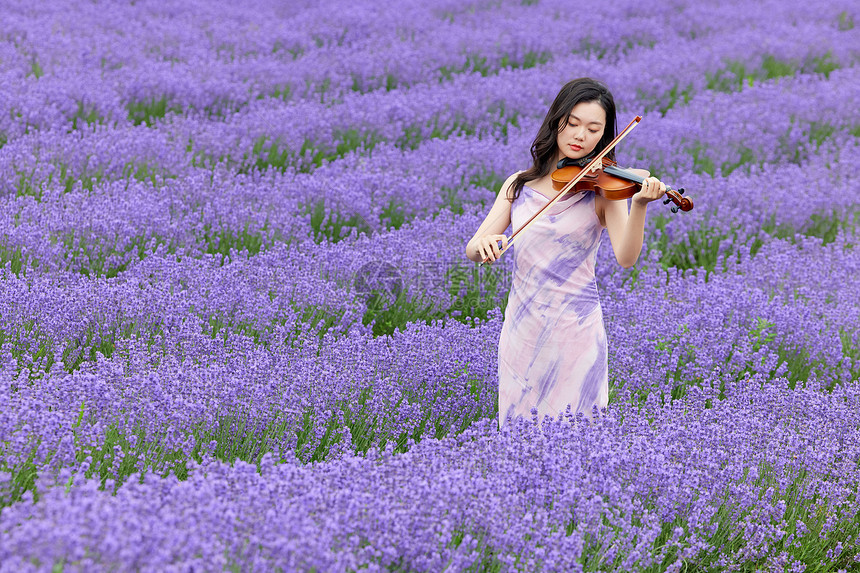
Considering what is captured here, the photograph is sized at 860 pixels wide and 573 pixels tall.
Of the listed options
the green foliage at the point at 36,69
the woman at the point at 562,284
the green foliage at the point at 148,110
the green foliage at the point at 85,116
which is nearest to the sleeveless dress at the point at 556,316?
the woman at the point at 562,284

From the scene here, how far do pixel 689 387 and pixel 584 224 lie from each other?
111cm

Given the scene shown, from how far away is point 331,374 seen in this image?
3.20 meters

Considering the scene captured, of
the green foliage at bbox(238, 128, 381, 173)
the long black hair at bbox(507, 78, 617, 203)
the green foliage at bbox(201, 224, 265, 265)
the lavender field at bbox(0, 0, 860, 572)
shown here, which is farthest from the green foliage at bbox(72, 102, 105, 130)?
the long black hair at bbox(507, 78, 617, 203)

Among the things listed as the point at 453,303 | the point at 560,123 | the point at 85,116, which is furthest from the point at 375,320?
the point at 85,116

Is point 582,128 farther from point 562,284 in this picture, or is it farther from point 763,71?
point 763,71

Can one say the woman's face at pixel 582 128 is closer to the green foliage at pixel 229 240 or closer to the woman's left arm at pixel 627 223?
the woman's left arm at pixel 627 223

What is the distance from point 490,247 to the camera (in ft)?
8.50

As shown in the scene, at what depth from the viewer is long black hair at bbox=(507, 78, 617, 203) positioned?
115 inches

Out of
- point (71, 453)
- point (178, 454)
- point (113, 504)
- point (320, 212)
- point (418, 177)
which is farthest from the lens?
point (418, 177)

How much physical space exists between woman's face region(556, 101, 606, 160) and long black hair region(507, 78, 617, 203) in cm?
2

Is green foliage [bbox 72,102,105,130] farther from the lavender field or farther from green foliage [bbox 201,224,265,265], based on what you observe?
green foliage [bbox 201,224,265,265]

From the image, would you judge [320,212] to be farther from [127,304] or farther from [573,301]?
[573,301]

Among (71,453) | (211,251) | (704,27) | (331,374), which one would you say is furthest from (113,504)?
(704,27)

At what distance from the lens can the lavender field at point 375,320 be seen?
220 centimetres
